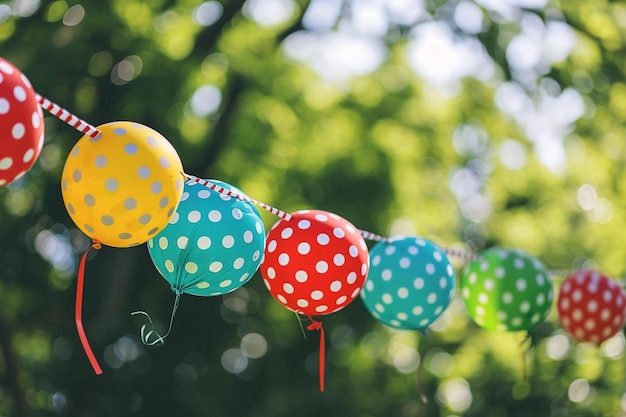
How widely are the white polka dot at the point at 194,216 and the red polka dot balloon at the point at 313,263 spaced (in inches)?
19.9

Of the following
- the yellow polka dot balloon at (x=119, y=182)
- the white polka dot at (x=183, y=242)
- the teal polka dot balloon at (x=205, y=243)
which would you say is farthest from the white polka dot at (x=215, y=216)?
the yellow polka dot balloon at (x=119, y=182)

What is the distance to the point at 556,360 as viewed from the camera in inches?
416

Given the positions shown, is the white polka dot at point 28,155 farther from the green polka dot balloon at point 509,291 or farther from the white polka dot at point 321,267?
the green polka dot balloon at point 509,291

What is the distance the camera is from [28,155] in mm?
2711

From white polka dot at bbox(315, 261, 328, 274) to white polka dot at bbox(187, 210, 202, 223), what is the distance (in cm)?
62

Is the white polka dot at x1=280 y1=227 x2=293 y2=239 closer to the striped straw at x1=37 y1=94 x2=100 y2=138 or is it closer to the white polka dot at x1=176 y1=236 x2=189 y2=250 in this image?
the white polka dot at x1=176 y1=236 x2=189 y2=250

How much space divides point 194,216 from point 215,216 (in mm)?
86

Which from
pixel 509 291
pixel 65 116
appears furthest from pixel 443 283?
pixel 65 116

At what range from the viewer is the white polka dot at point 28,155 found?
2.70 metres

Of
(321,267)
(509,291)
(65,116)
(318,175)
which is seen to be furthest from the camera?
(318,175)

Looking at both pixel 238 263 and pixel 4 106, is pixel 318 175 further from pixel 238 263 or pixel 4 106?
pixel 4 106

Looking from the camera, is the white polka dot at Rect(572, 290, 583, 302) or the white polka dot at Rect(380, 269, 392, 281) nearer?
the white polka dot at Rect(380, 269, 392, 281)

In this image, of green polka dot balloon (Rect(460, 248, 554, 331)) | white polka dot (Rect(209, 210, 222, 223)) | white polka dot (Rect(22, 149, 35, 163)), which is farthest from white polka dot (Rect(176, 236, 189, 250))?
green polka dot balloon (Rect(460, 248, 554, 331))

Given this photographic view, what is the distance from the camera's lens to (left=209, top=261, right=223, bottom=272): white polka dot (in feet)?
11.6
